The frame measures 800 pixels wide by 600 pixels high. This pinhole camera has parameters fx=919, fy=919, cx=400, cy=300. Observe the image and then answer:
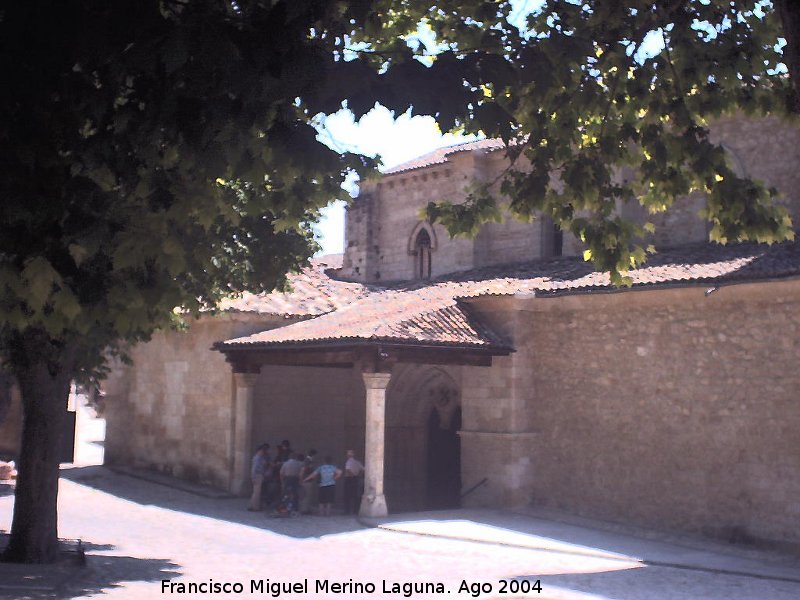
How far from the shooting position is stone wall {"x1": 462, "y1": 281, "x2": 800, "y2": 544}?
12648 mm

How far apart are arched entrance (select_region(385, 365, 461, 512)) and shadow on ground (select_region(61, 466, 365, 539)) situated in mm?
3383

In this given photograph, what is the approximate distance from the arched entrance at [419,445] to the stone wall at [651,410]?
2866 millimetres

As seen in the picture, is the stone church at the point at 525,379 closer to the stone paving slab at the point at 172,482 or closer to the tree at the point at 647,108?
the stone paving slab at the point at 172,482

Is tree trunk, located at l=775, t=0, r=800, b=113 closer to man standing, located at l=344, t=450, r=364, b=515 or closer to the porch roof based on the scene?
the porch roof

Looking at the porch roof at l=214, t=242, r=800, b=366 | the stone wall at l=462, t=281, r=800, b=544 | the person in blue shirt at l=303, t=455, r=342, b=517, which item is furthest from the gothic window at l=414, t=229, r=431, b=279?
the person in blue shirt at l=303, t=455, r=342, b=517

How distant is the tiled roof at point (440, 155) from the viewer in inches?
828

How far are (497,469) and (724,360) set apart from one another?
13.9 ft

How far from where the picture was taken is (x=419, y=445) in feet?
62.6

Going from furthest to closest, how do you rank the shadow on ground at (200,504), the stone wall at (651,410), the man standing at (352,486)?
the man standing at (352,486), the shadow on ground at (200,504), the stone wall at (651,410)

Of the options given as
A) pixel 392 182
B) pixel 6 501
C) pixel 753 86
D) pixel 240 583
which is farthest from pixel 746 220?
pixel 392 182

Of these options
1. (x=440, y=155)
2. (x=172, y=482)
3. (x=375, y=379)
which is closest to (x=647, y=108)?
(x=375, y=379)

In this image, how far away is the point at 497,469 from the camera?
50.6 ft

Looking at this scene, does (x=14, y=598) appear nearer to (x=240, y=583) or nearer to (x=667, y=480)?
(x=240, y=583)

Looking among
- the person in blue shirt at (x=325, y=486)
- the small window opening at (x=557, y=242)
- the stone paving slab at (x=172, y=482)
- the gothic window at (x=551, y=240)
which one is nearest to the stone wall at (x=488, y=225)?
the gothic window at (x=551, y=240)
